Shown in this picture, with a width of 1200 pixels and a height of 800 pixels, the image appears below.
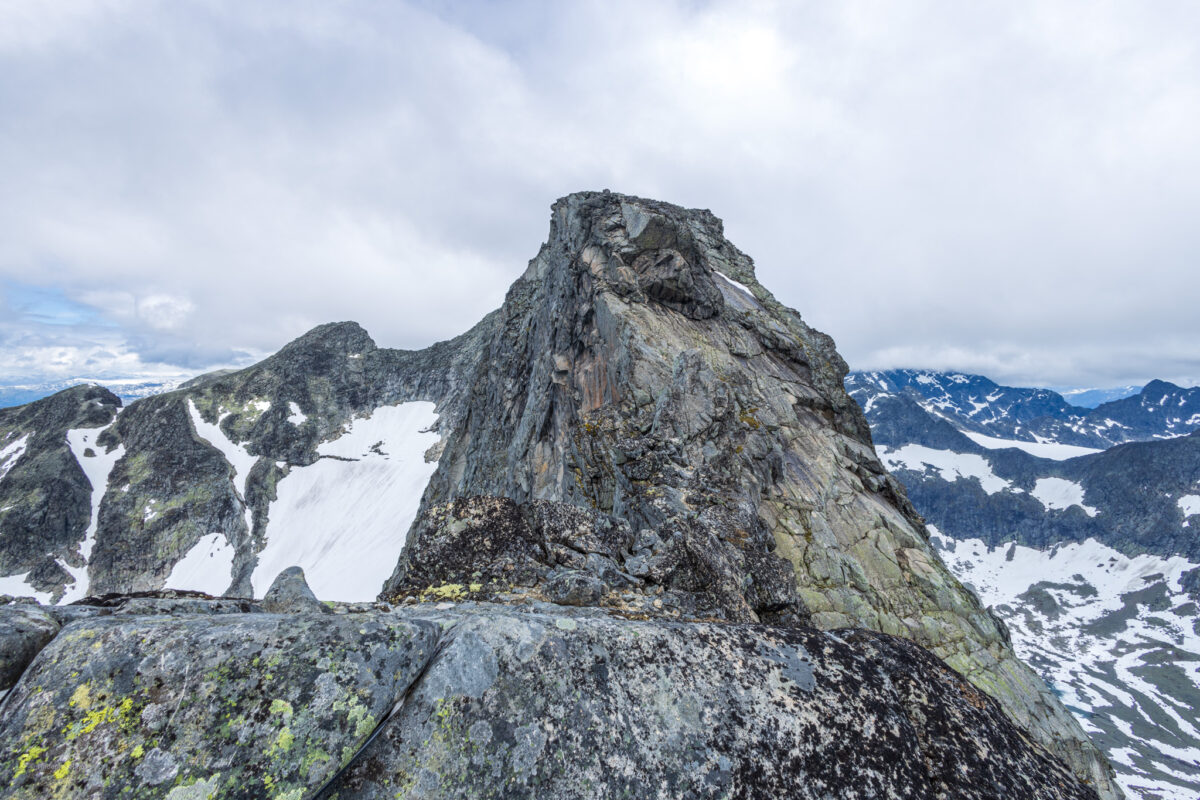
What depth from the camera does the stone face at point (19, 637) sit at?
163 inches

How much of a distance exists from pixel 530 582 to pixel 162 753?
20.8 feet

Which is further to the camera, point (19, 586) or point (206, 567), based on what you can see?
point (206, 567)

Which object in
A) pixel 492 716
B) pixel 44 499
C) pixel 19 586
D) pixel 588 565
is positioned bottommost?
pixel 19 586

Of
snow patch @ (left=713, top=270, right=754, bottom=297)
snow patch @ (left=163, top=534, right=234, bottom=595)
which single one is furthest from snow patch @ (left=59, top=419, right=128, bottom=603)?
snow patch @ (left=713, top=270, right=754, bottom=297)

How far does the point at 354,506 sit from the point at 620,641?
148469 mm

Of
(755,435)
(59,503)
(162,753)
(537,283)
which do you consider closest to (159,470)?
(59,503)

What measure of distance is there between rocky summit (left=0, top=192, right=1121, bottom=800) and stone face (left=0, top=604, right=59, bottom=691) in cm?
3

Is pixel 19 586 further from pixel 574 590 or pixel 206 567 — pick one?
pixel 574 590

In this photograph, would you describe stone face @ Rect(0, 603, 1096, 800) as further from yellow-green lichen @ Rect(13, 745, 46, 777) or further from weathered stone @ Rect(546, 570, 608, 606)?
weathered stone @ Rect(546, 570, 608, 606)

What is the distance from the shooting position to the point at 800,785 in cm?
465

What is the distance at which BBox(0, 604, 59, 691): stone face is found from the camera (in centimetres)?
413

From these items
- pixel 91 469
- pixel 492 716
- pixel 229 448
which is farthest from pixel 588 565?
pixel 91 469

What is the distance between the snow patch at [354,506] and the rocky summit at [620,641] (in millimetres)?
82130

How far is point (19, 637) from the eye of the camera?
169 inches
